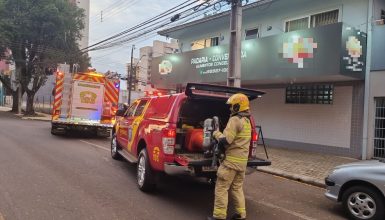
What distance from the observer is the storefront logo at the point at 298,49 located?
12508mm

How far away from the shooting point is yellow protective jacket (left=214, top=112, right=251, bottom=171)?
18.3 feet

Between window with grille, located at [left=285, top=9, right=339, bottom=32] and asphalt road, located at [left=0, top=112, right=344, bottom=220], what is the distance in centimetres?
705

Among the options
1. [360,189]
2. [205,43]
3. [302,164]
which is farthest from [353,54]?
[205,43]

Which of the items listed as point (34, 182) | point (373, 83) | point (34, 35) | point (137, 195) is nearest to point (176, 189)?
point (137, 195)

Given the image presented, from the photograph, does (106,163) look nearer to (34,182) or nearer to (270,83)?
(34,182)

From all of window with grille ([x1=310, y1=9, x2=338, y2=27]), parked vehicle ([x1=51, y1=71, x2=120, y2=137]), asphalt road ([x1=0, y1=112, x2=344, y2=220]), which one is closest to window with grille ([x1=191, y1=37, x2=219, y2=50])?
parked vehicle ([x1=51, y1=71, x2=120, y2=137])

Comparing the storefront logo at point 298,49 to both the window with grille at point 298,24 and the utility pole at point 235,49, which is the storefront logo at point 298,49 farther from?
the window with grille at point 298,24

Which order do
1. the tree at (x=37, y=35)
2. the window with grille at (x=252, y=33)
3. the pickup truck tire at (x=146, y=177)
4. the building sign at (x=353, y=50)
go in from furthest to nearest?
the tree at (x=37, y=35)
the window with grille at (x=252, y=33)
the building sign at (x=353, y=50)
the pickup truck tire at (x=146, y=177)

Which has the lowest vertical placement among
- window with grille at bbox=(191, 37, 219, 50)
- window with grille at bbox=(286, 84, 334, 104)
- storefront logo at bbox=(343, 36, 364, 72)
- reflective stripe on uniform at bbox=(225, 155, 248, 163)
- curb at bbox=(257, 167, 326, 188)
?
curb at bbox=(257, 167, 326, 188)

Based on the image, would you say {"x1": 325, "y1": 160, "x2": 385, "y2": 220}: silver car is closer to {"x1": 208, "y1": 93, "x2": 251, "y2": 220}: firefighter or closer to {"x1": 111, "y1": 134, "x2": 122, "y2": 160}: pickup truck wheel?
{"x1": 208, "y1": 93, "x2": 251, "y2": 220}: firefighter

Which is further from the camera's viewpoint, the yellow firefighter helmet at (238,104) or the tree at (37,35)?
the tree at (37,35)

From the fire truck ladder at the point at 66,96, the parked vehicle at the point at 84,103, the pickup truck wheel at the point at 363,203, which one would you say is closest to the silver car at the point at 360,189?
the pickup truck wheel at the point at 363,203

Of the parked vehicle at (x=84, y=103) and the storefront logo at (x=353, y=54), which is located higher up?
the storefront logo at (x=353, y=54)

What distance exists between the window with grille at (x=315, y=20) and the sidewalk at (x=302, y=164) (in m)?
4.80
